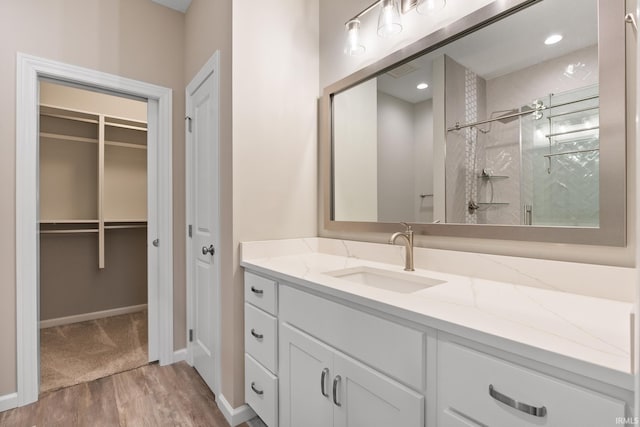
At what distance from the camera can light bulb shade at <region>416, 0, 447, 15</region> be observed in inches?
54.0

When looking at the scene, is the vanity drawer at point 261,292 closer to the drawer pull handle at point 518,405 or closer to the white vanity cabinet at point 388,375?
the white vanity cabinet at point 388,375

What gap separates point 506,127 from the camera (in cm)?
118

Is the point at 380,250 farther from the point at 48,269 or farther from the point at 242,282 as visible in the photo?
the point at 48,269

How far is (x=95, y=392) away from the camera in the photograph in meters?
1.93

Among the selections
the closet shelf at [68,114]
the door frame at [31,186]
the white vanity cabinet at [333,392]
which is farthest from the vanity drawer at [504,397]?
the closet shelf at [68,114]

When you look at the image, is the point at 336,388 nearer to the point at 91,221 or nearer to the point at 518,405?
the point at 518,405

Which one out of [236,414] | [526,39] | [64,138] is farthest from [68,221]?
[526,39]

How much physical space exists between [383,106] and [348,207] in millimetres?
607

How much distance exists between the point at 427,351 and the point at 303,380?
64cm

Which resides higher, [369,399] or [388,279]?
[388,279]

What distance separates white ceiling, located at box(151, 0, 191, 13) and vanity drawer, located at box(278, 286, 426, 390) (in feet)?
7.52

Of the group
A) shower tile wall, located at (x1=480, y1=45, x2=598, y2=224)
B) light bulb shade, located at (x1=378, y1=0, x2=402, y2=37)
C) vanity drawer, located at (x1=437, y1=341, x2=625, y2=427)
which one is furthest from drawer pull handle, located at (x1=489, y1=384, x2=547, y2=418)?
light bulb shade, located at (x1=378, y1=0, x2=402, y2=37)

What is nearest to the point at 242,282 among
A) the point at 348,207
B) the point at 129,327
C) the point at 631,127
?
the point at 348,207

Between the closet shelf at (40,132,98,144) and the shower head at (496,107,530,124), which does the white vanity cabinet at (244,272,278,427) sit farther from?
the closet shelf at (40,132,98,144)
